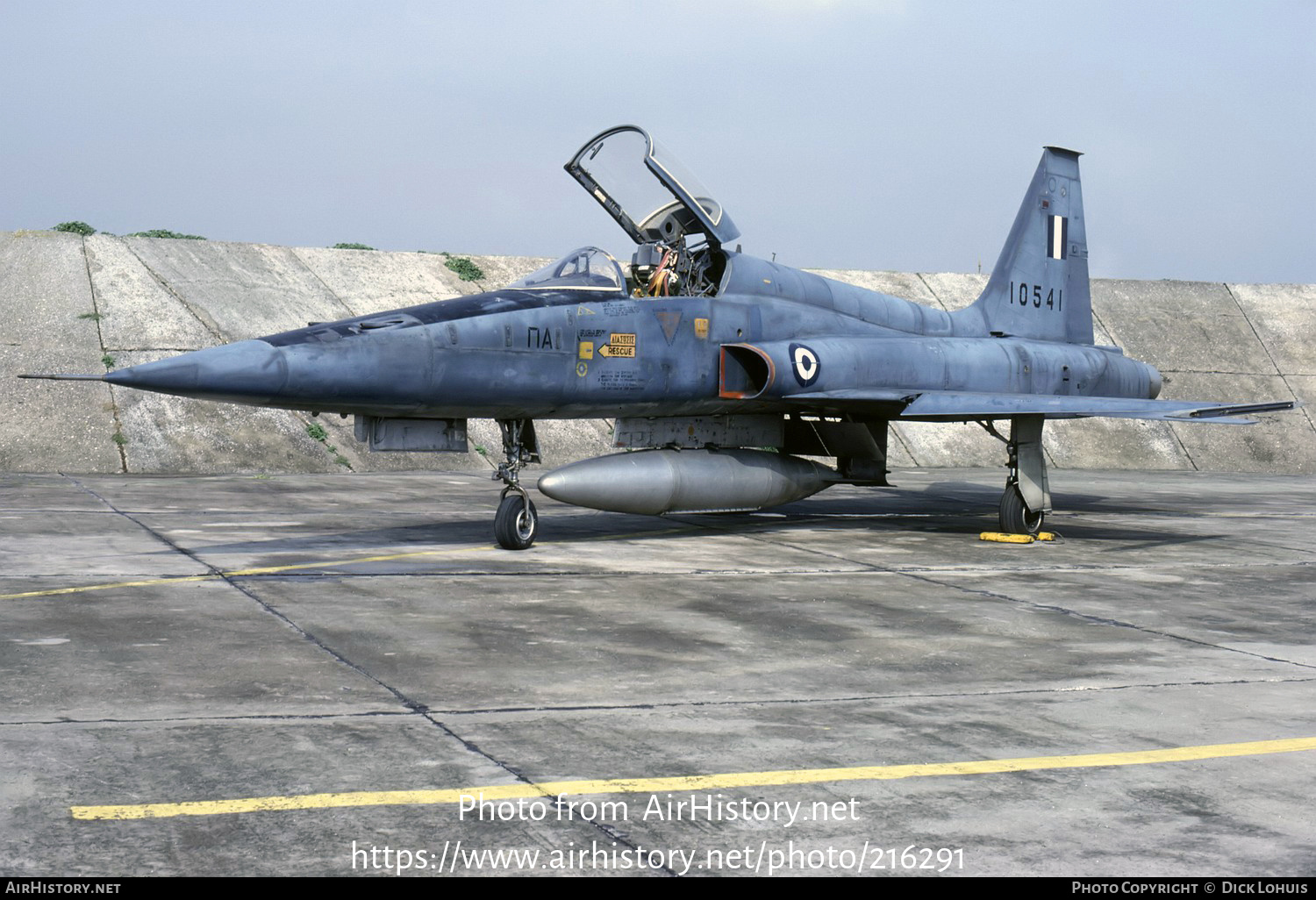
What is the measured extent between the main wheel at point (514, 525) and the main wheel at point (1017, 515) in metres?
5.74

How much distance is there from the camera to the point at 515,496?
12.9m

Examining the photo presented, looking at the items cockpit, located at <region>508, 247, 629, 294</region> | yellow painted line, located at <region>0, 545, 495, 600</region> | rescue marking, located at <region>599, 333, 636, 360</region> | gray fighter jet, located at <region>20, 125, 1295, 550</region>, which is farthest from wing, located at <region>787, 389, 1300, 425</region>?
yellow painted line, located at <region>0, 545, 495, 600</region>

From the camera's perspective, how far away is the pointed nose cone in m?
9.70

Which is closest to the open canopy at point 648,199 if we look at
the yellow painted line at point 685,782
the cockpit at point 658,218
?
the cockpit at point 658,218

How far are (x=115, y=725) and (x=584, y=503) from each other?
7.11 meters

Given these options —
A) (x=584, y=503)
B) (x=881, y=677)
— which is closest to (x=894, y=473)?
(x=584, y=503)

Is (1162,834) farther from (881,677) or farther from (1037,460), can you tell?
(1037,460)

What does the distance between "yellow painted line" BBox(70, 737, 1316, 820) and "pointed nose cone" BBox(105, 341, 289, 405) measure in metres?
5.56

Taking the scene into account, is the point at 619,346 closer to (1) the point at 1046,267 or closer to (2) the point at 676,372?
(2) the point at 676,372

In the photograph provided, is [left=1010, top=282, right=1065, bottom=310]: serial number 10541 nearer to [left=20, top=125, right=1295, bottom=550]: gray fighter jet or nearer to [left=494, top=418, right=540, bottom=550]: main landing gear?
[left=20, top=125, right=1295, bottom=550]: gray fighter jet

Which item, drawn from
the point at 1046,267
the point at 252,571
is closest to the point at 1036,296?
the point at 1046,267

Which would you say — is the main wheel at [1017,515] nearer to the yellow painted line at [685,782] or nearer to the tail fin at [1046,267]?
the tail fin at [1046,267]

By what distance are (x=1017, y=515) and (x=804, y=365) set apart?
313 cm
